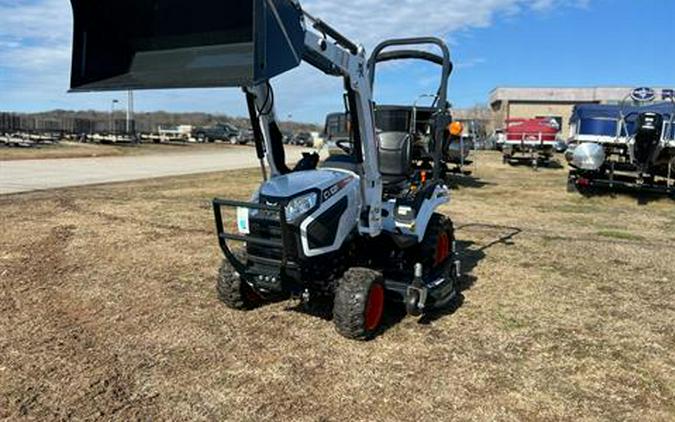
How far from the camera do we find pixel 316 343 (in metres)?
4.74

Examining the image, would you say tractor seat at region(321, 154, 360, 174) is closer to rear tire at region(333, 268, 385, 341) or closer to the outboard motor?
rear tire at region(333, 268, 385, 341)

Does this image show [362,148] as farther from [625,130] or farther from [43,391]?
[625,130]

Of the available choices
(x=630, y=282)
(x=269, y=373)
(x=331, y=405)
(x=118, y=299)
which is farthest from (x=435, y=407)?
(x=630, y=282)

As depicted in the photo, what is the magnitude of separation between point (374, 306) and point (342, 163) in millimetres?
1234

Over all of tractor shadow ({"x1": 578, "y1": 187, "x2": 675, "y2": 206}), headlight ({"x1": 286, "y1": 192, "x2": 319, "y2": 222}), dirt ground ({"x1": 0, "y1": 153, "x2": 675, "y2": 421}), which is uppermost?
headlight ({"x1": 286, "y1": 192, "x2": 319, "y2": 222})

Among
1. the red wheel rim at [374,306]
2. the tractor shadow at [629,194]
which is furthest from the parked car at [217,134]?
the red wheel rim at [374,306]

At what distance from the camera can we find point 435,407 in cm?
378

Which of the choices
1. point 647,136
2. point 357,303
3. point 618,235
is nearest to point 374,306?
point 357,303

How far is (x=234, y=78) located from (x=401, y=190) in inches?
106

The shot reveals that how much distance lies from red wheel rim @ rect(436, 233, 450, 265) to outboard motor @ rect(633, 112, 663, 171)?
895 cm

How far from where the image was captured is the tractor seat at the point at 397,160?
619cm

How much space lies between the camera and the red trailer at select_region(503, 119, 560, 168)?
87.5ft

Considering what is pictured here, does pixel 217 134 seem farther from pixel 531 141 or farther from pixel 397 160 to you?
pixel 397 160

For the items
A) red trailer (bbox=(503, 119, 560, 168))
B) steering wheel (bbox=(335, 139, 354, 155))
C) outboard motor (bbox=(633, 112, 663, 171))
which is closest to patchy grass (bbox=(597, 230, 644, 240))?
outboard motor (bbox=(633, 112, 663, 171))
